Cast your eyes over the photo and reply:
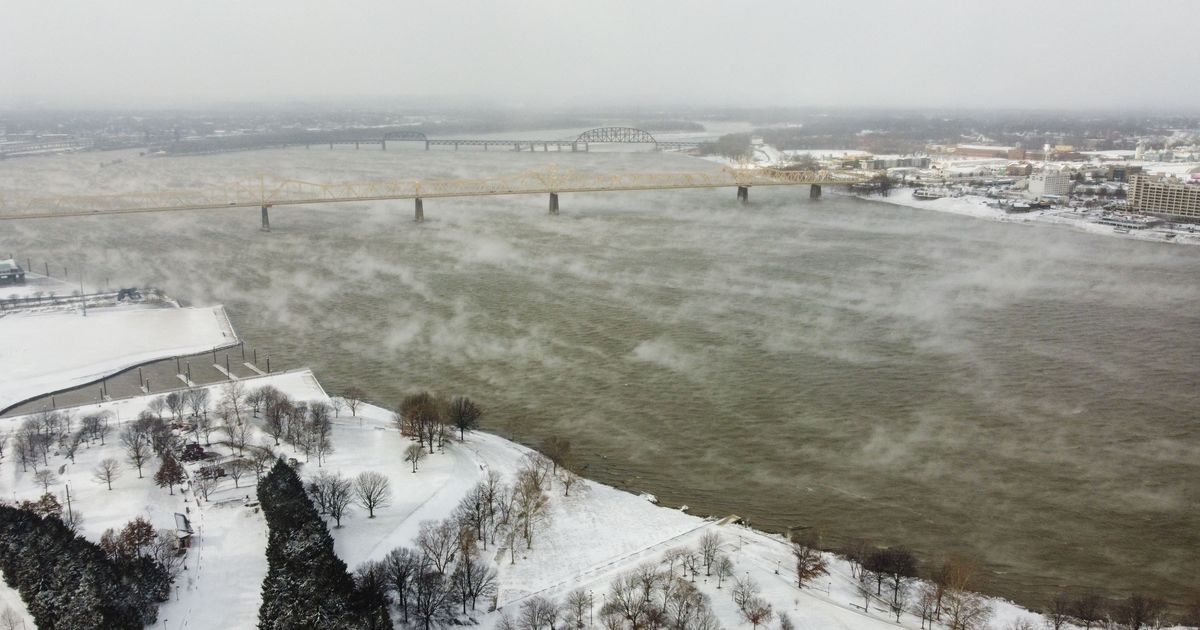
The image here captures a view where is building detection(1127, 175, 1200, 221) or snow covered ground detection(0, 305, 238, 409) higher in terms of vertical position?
building detection(1127, 175, 1200, 221)

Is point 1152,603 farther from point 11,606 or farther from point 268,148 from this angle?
point 268,148

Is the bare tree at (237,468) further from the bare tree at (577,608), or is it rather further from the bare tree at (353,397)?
the bare tree at (577,608)

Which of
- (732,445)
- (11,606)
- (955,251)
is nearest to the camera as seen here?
(11,606)

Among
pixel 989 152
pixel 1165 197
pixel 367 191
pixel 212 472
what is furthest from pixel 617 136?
pixel 212 472

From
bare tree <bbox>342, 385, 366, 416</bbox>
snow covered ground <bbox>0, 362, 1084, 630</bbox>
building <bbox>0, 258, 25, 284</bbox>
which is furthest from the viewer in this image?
building <bbox>0, 258, 25, 284</bbox>

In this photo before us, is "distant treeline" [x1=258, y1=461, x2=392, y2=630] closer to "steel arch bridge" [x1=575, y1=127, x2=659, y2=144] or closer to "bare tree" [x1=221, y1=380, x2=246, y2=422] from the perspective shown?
"bare tree" [x1=221, y1=380, x2=246, y2=422]

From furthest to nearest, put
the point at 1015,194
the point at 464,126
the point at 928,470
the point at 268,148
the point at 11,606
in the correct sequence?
the point at 464,126, the point at 268,148, the point at 1015,194, the point at 928,470, the point at 11,606

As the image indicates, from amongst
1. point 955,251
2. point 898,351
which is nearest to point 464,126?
point 955,251

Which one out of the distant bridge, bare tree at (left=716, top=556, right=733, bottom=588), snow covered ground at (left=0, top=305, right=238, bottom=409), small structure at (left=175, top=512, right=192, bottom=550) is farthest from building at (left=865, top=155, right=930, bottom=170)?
small structure at (left=175, top=512, right=192, bottom=550)
